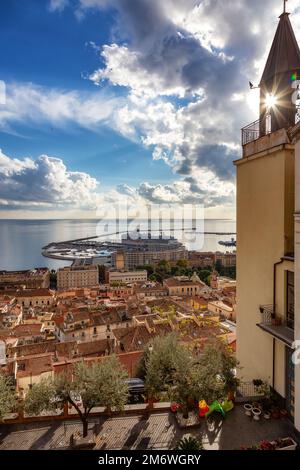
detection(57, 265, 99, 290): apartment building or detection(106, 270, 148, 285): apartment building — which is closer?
detection(106, 270, 148, 285): apartment building

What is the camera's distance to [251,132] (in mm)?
7148

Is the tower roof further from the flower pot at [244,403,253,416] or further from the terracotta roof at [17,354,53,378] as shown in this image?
the terracotta roof at [17,354,53,378]

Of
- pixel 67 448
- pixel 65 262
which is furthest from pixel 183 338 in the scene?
pixel 65 262

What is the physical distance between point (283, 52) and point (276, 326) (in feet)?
20.5

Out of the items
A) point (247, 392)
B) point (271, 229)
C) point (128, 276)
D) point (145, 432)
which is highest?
point (271, 229)

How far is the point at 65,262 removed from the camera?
105m

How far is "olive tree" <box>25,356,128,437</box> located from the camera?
6066 mm

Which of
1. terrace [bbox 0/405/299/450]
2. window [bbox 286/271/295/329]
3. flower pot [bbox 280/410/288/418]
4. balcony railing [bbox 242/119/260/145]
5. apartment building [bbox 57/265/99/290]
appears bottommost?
apartment building [bbox 57/265/99/290]

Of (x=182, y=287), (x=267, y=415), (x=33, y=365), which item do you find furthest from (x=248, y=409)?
(x=182, y=287)

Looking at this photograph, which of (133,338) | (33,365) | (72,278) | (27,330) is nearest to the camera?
(33,365)

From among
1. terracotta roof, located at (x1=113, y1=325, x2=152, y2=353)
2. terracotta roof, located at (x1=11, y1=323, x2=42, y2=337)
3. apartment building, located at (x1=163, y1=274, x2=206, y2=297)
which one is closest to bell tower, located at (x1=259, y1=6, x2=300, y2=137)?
terracotta roof, located at (x1=113, y1=325, x2=152, y2=353)

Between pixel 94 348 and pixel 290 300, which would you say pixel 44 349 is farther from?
pixel 290 300

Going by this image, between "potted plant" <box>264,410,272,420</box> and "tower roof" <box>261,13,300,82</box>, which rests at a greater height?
"tower roof" <box>261,13,300,82</box>
